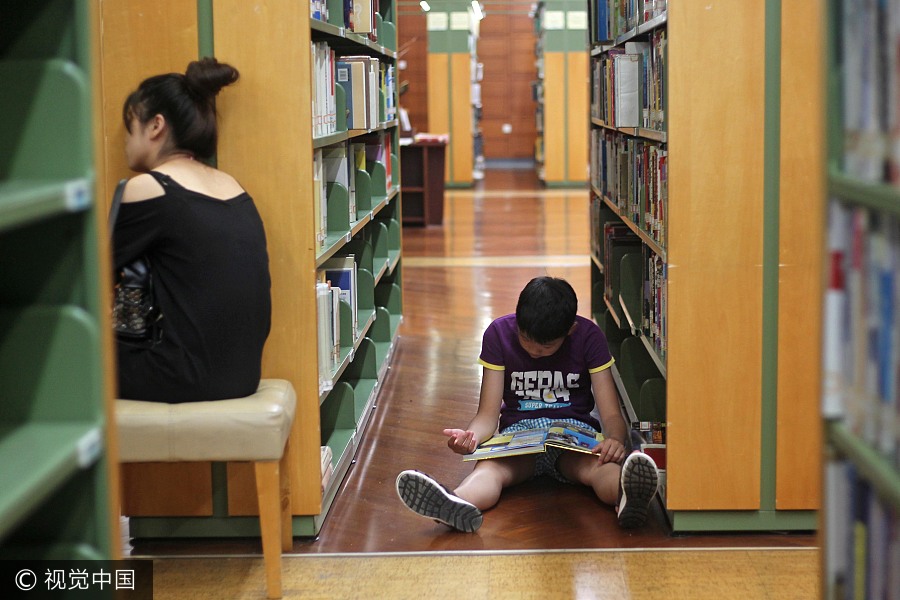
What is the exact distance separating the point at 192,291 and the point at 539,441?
1.19 metres

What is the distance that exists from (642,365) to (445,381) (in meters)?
1.10

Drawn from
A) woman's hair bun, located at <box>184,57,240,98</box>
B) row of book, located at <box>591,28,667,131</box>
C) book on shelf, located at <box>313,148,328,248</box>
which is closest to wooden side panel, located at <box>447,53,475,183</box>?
row of book, located at <box>591,28,667,131</box>

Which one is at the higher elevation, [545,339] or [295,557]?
[545,339]

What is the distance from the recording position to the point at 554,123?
15.0 m

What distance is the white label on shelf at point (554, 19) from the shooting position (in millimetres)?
14711

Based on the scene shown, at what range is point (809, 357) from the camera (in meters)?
3.08

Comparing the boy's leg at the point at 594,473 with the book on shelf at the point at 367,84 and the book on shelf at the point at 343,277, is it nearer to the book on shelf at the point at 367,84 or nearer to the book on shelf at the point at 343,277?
the book on shelf at the point at 343,277

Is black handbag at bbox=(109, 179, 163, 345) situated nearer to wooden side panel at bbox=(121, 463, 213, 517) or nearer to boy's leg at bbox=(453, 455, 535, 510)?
wooden side panel at bbox=(121, 463, 213, 517)

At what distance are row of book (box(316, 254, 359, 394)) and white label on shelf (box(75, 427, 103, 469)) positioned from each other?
1.61 m

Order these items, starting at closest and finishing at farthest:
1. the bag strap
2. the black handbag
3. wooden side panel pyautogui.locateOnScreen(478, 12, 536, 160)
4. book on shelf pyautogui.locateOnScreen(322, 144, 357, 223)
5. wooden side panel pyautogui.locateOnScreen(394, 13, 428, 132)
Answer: the bag strap
the black handbag
book on shelf pyautogui.locateOnScreen(322, 144, 357, 223)
wooden side panel pyautogui.locateOnScreen(394, 13, 428, 132)
wooden side panel pyautogui.locateOnScreen(478, 12, 536, 160)

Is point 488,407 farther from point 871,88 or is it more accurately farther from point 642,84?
point 871,88

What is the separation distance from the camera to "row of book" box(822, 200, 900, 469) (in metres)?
1.51

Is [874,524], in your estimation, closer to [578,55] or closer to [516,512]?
[516,512]

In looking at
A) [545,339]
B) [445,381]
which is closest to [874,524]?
[545,339]
